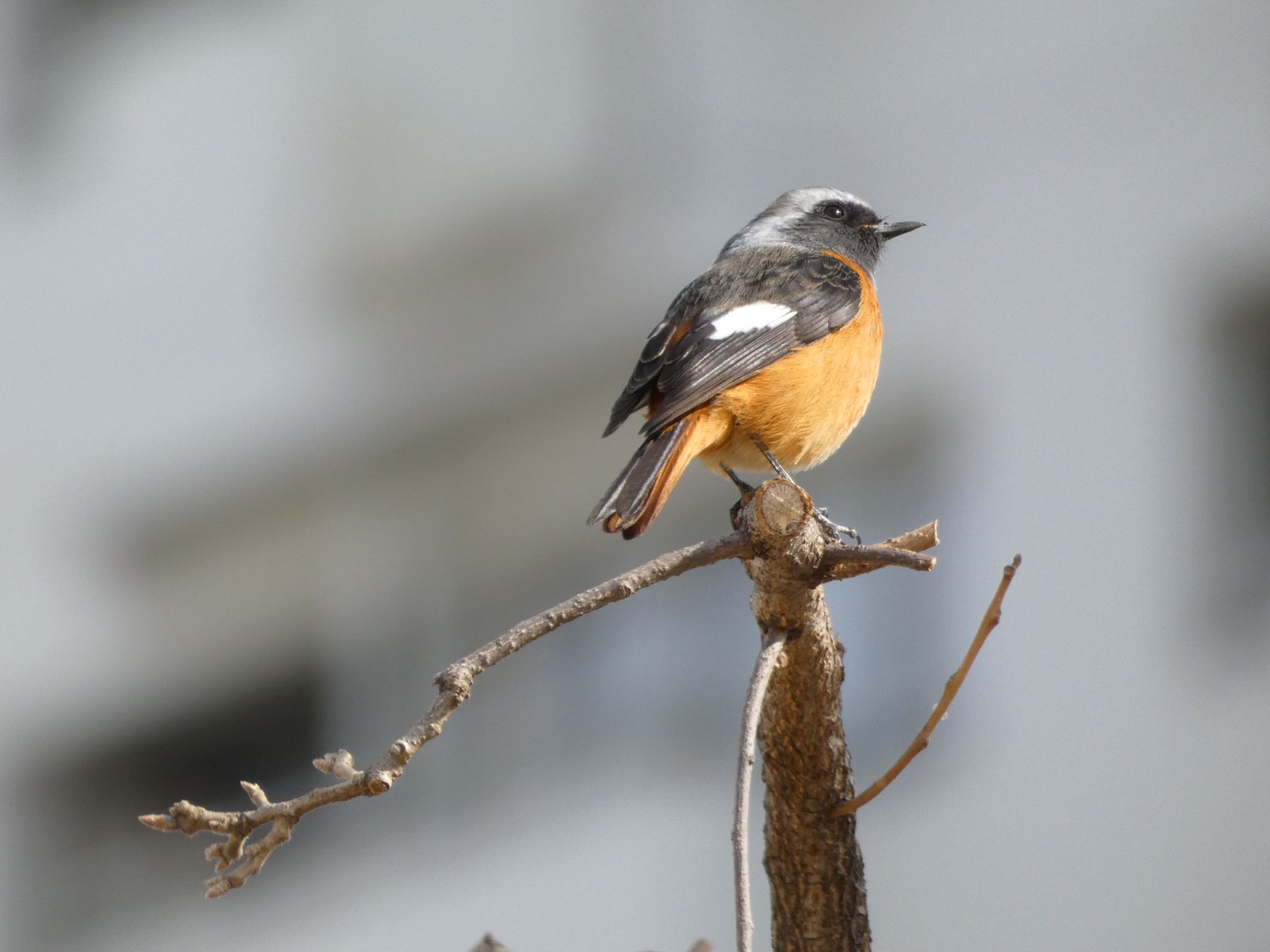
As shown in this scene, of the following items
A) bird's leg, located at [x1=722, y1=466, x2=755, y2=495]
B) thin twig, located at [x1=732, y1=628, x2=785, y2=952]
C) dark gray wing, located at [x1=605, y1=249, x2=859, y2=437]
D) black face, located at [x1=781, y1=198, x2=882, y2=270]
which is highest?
black face, located at [x1=781, y1=198, x2=882, y2=270]

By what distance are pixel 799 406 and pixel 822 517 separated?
0.44m

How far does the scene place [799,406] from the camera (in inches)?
147

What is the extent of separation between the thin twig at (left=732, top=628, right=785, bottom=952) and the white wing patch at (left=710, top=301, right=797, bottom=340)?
127 centimetres

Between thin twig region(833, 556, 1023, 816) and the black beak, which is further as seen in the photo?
the black beak

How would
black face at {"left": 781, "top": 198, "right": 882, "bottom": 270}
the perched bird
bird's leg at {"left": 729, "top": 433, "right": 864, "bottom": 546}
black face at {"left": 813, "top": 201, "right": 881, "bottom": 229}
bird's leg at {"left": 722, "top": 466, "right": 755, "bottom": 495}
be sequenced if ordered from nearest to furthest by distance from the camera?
1. bird's leg at {"left": 729, "top": 433, "right": 864, "bottom": 546}
2. the perched bird
3. bird's leg at {"left": 722, "top": 466, "right": 755, "bottom": 495}
4. black face at {"left": 781, "top": 198, "right": 882, "bottom": 270}
5. black face at {"left": 813, "top": 201, "right": 881, "bottom": 229}

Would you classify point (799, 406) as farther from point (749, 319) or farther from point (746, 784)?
point (746, 784)

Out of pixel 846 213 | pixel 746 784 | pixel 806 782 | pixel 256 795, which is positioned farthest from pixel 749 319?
pixel 256 795

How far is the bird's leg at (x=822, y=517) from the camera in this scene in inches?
Result: 132

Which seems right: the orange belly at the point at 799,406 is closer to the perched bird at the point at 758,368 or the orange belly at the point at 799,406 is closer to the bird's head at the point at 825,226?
the perched bird at the point at 758,368

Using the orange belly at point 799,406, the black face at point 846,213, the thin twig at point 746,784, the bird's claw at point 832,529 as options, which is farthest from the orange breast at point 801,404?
the thin twig at point 746,784

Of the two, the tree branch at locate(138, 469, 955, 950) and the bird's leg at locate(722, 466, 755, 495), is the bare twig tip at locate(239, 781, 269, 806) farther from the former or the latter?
the bird's leg at locate(722, 466, 755, 495)

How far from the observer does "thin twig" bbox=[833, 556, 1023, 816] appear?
7.40 feet

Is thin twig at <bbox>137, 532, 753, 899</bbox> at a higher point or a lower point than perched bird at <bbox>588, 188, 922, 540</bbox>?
lower

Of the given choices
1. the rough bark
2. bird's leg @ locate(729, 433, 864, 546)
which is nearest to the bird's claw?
bird's leg @ locate(729, 433, 864, 546)
